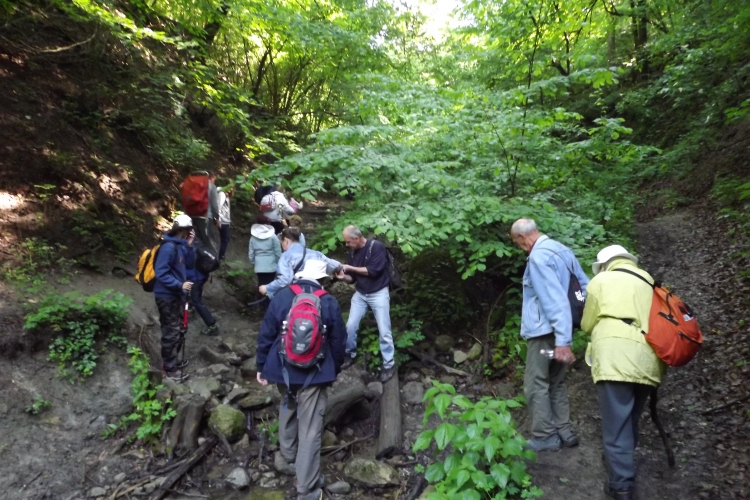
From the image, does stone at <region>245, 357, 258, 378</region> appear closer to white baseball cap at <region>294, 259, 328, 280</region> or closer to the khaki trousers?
the khaki trousers

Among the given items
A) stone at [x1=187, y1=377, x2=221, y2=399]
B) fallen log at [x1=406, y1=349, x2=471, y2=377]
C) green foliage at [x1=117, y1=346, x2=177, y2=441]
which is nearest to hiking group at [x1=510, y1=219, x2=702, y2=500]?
fallen log at [x1=406, y1=349, x2=471, y2=377]

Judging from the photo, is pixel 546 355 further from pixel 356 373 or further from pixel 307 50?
pixel 307 50

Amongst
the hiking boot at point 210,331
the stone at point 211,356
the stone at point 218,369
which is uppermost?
the hiking boot at point 210,331

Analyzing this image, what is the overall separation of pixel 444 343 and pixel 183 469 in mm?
4146

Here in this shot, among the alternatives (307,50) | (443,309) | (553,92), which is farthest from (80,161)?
(553,92)

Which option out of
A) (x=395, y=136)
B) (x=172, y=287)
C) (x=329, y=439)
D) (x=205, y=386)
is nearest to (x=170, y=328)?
(x=172, y=287)

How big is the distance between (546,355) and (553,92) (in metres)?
3.91

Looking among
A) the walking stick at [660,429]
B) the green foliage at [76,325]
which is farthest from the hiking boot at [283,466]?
the walking stick at [660,429]

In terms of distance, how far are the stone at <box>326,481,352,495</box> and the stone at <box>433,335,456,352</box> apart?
3.13 m

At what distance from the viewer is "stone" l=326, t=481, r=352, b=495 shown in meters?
4.27

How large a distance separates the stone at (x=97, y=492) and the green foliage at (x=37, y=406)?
109cm

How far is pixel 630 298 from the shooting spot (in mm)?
3006

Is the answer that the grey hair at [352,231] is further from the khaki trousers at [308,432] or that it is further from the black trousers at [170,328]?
the black trousers at [170,328]

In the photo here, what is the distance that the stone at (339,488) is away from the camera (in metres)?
4.27
